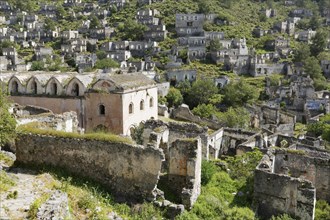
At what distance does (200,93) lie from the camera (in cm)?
6262

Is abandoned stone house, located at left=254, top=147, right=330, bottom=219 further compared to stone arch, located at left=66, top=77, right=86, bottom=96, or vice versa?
stone arch, located at left=66, top=77, right=86, bottom=96

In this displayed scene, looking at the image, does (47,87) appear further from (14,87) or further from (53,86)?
(14,87)

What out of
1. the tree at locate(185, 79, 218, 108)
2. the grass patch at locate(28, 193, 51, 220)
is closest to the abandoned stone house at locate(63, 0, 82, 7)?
the tree at locate(185, 79, 218, 108)

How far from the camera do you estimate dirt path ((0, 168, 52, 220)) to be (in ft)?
34.4

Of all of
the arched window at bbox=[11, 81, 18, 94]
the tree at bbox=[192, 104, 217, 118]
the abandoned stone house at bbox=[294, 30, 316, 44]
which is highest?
the abandoned stone house at bbox=[294, 30, 316, 44]

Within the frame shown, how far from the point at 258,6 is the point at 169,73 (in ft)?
257

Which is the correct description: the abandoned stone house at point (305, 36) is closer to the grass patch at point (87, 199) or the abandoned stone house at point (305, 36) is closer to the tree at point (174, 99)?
the tree at point (174, 99)

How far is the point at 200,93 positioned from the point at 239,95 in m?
6.00

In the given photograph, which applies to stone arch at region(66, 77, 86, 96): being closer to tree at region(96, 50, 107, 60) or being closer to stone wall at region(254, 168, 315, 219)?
stone wall at region(254, 168, 315, 219)

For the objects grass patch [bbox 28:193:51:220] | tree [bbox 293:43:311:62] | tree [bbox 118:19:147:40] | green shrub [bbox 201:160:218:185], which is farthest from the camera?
tree [bbox 118:19:147:40]

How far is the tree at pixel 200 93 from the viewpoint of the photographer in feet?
205

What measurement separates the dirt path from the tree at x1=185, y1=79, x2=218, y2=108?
160 feet

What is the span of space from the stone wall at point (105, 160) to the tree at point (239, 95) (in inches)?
1864

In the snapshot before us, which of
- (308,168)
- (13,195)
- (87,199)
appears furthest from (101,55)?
(13,195)
